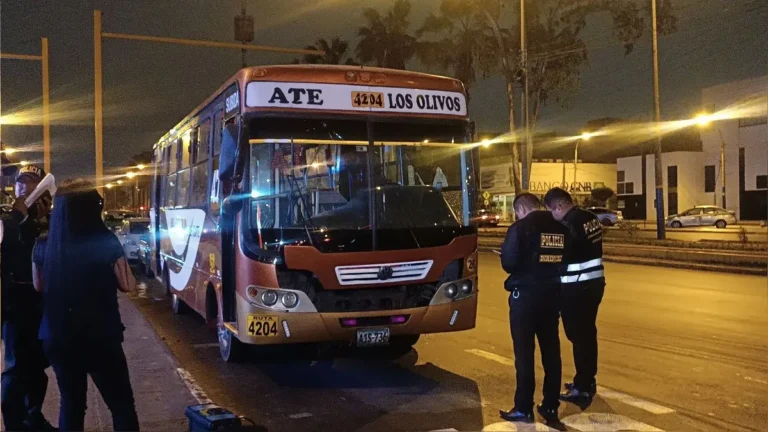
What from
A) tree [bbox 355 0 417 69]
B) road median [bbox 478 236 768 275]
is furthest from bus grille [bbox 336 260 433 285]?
tree [bbox 355 0 417 69]

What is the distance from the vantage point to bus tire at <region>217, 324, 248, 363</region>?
28.9ft

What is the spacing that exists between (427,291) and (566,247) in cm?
188

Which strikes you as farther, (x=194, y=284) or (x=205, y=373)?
(x=194, y=284)

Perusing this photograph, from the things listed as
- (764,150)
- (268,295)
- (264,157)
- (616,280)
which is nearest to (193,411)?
(268,295)

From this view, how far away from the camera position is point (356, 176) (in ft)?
26.1

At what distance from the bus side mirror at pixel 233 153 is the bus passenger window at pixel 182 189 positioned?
3981 mm

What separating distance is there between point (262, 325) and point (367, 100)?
2630 mm

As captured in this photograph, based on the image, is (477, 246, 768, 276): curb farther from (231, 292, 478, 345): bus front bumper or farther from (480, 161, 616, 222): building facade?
(480, 161, 616, 222): building facade

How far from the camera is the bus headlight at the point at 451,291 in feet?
26.2

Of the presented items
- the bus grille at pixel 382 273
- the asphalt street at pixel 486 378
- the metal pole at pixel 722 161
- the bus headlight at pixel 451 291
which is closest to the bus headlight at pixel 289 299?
the bus grille at pixel 382 273

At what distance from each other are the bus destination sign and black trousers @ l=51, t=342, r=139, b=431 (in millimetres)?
3740

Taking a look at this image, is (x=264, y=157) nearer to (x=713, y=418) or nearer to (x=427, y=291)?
(x=427, y=291)

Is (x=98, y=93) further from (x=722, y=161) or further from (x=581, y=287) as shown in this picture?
(x=722, y=161)

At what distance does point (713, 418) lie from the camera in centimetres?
654
